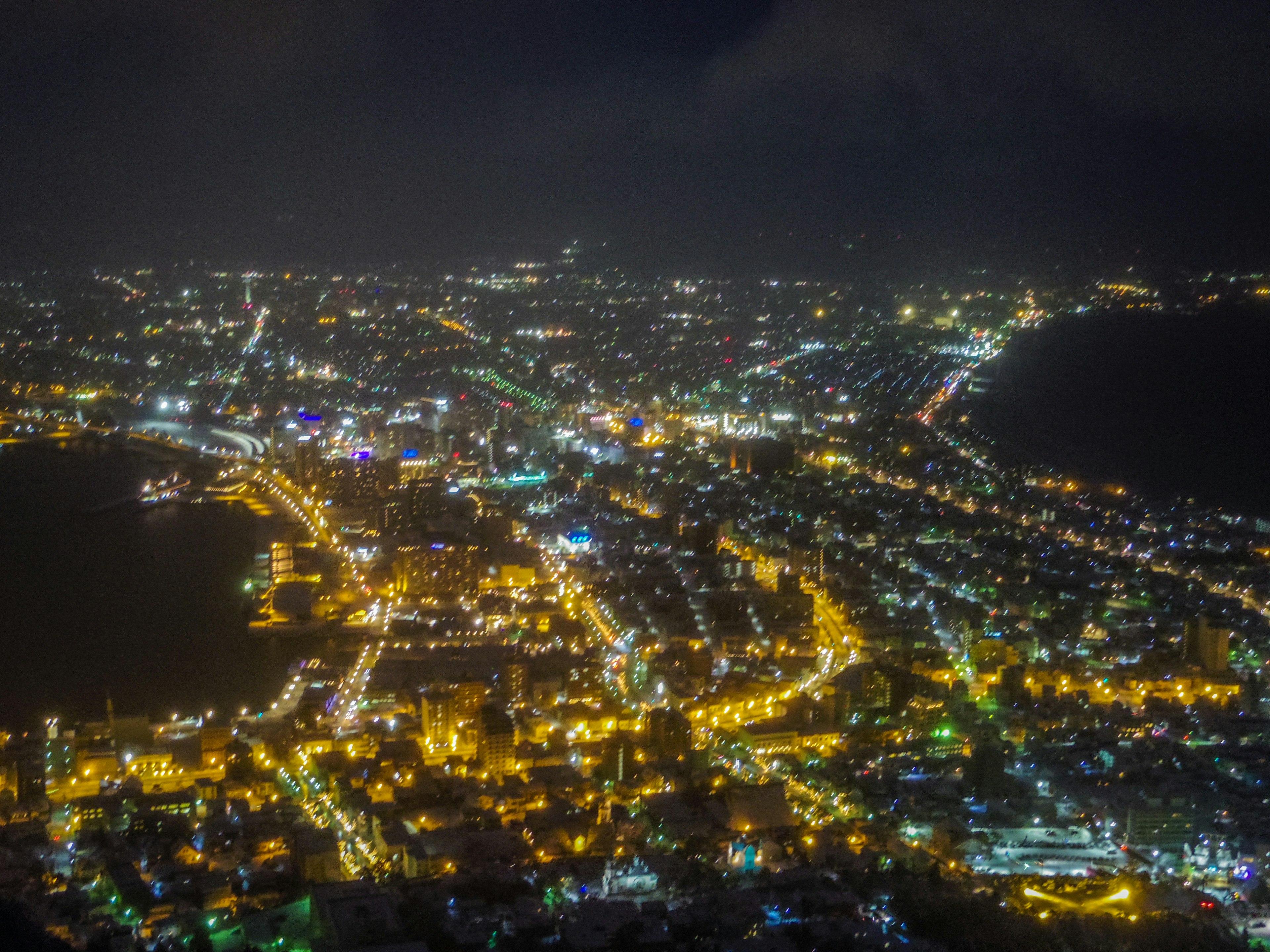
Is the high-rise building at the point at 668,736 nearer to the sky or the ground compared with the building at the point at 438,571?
nearer to the ground

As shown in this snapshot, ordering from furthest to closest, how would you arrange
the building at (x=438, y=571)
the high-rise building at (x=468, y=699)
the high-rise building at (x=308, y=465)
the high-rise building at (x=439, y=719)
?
the high-rise building at (x=308, y=465)
the building at (x=438, y=571)
the high-rise building at (x=468, y=699)
the high-rise building at (x=439, y=719)

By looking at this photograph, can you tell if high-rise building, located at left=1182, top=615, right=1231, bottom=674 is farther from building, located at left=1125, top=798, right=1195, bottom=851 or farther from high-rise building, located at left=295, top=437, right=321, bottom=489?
high-rise building, located at left=295, top=437, right=321, bottom=489

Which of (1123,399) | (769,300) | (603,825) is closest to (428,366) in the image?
(769,300)

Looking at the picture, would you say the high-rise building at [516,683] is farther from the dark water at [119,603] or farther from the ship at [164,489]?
the ship at [164,489]

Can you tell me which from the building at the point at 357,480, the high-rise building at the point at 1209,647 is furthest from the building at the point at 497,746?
the building at the point at 357,480

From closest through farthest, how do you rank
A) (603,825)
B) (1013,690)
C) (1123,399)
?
(603,825) < (1013,690) < (1123,399)

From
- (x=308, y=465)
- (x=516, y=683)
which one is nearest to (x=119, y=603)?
(x=516, y=683)

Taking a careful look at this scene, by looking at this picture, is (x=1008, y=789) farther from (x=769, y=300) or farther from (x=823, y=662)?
(x=769, y=300)
